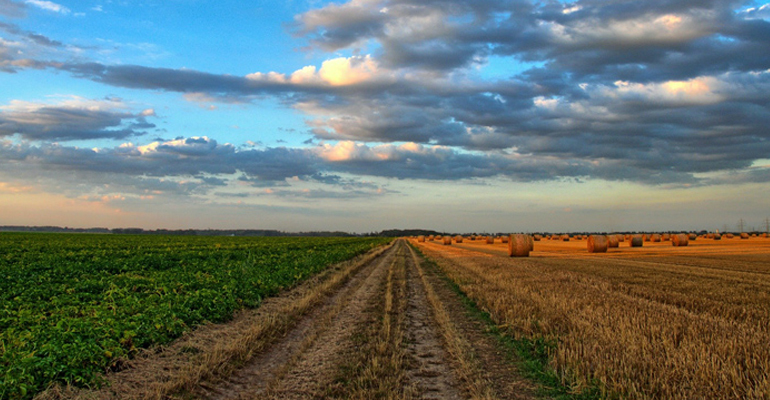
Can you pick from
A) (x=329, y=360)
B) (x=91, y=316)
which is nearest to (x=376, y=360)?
(x=329, y=360)

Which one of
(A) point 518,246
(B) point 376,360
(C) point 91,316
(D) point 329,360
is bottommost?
(D) point 329,360

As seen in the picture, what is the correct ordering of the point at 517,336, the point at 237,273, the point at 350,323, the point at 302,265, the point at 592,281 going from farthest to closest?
1. the point at 302,265
2. the point at 237,273
3. the point at 592,281
4. the point at 350,323
5. the point at 517,336

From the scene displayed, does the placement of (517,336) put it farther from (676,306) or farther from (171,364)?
(171,364)

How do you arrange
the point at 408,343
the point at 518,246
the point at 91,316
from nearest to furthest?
the point at 408,343 < the point at 91,316 < the point at 518,246

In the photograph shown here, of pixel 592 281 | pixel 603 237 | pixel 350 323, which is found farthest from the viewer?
pixel 603 237

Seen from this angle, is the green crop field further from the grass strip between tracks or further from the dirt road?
the grass strip between tracks

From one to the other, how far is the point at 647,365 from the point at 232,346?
23.5ft

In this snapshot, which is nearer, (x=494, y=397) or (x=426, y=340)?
(x=494, y=397)

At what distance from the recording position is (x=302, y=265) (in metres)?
25.4

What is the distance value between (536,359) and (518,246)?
102ft

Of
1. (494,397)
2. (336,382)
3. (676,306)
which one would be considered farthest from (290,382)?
(676,306)

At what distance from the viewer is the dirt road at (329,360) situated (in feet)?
21.7

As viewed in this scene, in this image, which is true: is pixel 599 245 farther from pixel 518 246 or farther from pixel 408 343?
pixel 408 343

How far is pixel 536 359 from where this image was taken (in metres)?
8.01
